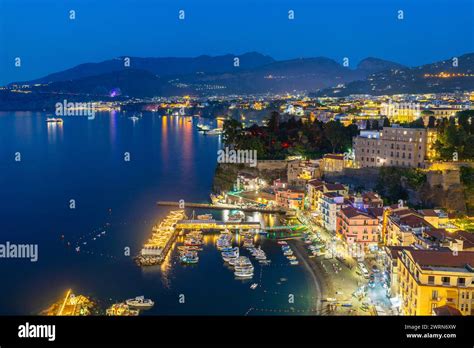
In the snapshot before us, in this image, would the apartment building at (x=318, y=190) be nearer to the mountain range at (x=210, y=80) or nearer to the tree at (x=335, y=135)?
the tree at (x=335, y=135)

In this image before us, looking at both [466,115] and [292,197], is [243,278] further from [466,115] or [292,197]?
[466,115]

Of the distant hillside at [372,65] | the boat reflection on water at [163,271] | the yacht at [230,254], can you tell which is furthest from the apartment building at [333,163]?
the distant hillside at [372,65]

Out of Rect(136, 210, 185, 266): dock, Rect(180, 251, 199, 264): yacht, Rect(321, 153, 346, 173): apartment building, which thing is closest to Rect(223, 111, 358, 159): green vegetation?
Rect(321, 153, 346, 173): apartment building

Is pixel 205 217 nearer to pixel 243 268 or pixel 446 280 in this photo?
pixel 243 268

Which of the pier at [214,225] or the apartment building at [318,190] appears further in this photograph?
the apartment building at [318,190]

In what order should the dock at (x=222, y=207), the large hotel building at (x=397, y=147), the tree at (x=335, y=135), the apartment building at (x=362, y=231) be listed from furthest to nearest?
the tree at (x=335, y=135)
the dock at (x=222, y=207)
the large hotel building at (x=397, y=147)
the apartment building at (x=362, y=231)

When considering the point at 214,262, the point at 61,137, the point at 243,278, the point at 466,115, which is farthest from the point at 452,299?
the point at 61,137
